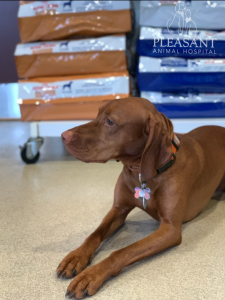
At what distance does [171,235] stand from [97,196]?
75 centimetres

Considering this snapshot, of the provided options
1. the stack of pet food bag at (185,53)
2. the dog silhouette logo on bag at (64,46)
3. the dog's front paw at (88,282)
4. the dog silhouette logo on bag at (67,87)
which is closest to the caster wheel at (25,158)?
the dog silhouette logo on bag at (67,87)

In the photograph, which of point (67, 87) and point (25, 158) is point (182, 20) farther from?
point (25, 158)

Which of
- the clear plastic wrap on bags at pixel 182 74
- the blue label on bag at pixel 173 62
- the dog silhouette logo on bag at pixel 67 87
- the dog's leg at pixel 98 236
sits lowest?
the dog's leg at pixel 98 236

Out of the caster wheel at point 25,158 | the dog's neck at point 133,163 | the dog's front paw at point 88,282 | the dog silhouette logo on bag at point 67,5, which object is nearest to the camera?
the dog's front paw at point 88,282

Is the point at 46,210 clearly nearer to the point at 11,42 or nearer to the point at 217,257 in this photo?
the point at 217,257

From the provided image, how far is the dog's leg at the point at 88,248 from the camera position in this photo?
3.60 feet

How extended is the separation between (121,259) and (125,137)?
45cm

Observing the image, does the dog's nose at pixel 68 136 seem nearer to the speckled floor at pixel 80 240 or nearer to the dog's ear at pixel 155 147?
the dog's ear at pixel 155 147

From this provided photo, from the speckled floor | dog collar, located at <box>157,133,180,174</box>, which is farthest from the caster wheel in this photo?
dog collar, located at <box>157,133,180,174</box>

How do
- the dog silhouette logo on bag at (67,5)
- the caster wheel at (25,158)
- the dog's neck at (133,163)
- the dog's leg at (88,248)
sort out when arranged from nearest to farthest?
1. the dog's leg at (88,248)
2. the dog's neck at (133,163)
3. the dog silhouette logo on bag at (67,5)
4. the caster wheel at (25,158)

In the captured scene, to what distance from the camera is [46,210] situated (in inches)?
66.4

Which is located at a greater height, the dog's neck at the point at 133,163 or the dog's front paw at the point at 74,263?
the dog's neck at the point at 133,163

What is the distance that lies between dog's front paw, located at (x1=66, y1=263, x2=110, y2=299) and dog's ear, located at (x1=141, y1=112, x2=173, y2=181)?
0.38 metres

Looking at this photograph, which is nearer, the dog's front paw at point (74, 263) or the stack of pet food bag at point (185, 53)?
the dog's front paw at point (74, 263)
